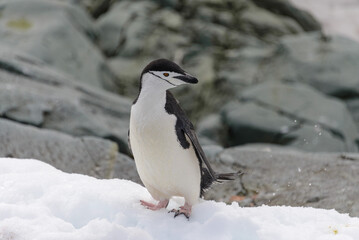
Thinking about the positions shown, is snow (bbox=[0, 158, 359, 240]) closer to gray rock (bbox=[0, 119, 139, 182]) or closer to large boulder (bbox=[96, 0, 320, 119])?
gray rock (bbox=[0, 119, 139, 182])

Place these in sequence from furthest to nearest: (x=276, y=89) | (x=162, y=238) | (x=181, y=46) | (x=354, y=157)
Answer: (x=181, y=46) → (x=276, y=89) → (x=354, y=157) → (x=162, y=238)

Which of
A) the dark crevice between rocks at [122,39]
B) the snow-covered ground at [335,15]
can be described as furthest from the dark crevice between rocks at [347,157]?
the snow-covered ground at [335,15]

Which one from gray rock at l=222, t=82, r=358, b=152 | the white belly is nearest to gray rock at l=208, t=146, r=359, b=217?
the white belly

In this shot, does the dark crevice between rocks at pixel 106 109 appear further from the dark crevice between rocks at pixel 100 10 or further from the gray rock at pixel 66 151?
the dark crevice between rocks at pixel 100 10

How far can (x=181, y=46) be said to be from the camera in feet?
41.2

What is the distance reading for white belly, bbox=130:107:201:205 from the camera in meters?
2.84

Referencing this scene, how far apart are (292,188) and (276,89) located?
5.99 m

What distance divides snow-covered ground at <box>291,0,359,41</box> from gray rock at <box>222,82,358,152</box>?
5.45 metres

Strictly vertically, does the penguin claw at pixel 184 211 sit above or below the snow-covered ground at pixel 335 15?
above

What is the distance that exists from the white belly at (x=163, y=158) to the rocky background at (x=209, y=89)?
140 cm

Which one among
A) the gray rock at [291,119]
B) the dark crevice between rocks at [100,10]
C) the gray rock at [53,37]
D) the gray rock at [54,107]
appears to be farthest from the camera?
the dark crevice between rocks at [100,10]

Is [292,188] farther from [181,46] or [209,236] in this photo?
[181,46]

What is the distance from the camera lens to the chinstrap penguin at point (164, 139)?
2.84 m

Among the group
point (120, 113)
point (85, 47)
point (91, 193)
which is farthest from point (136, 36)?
point (91, 193)
